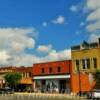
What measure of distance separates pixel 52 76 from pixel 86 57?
51.5 feet

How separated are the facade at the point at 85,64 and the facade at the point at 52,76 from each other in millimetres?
3243

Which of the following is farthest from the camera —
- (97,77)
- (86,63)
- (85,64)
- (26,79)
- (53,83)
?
(26,79)

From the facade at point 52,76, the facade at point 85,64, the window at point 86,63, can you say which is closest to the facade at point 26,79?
the facade at point 52,76

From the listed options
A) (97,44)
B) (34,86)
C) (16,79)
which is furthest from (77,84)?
(16,79)

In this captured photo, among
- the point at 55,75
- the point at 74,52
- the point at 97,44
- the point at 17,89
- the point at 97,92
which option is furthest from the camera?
the point at 17,89

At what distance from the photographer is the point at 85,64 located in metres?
97.6

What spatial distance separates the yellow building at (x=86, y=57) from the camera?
310ft

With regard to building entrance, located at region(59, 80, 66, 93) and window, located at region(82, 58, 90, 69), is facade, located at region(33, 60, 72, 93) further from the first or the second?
window, located at region(82, 58, 90, 69)

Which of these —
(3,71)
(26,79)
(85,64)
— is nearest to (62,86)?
(85,64)

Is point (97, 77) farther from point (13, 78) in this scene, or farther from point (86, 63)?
point (13, 78)

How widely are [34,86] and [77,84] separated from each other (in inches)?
806

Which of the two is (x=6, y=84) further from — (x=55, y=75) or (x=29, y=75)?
(x=55, y=75)

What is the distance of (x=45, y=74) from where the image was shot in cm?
11200

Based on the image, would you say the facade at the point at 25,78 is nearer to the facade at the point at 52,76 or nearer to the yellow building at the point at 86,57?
the facade at the point at 52,76
